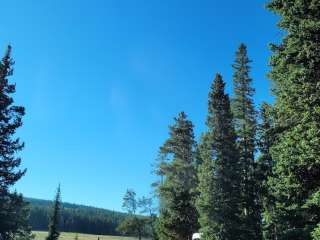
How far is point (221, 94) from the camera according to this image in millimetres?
41250

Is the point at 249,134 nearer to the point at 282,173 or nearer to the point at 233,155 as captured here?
the point at 233,155

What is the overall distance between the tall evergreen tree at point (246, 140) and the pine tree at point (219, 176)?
135 cm

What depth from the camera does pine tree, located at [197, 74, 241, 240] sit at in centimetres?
3528

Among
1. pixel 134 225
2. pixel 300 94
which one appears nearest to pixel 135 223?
pixel 134 225

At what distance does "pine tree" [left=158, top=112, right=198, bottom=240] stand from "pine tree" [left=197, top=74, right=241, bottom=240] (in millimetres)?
3197

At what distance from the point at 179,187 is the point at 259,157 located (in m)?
10.2

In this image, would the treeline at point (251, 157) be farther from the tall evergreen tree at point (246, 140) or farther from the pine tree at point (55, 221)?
the pine tree at point (55, 221)

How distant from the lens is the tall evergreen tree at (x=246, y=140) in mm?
37559

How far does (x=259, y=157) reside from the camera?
40.5 meters

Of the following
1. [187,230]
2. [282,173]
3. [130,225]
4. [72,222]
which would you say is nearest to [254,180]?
[187,230]

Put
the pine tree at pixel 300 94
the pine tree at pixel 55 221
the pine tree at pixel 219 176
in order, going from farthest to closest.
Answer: the pine tree at pixel 55 221 → the pine tree at pixel 219 176 → the pine tree at pixel 300 94

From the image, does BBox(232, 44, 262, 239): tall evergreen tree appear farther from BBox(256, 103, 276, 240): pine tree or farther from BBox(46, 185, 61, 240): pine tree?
BBox(46, 185, 61, 240): pine tree

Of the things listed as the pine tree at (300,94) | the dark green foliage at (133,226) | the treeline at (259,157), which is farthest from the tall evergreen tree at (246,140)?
the dark green foliage at (133,226)

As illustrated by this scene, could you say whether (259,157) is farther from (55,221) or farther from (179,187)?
(55,221)
